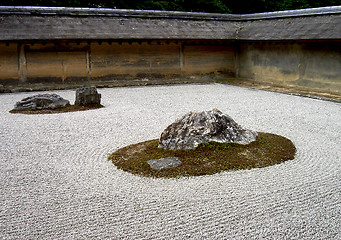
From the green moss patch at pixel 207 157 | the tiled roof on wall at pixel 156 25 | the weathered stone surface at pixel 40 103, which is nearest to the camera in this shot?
the green moss patch at pixel 207 157

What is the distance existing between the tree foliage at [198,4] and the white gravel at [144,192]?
1339 cm

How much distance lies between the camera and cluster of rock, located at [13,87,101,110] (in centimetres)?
836

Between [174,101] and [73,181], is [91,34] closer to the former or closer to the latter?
[174,101]

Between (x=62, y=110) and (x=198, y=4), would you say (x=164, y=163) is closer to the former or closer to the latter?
(x=62, y=110)

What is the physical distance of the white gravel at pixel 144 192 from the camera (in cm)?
299

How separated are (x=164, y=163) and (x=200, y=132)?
32.6 inches

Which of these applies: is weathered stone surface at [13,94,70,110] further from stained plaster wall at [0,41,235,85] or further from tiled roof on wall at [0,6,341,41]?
stained plaster wall at [0,41,235,85]

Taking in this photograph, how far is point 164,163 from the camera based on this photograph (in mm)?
4508

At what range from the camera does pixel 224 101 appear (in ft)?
31.5

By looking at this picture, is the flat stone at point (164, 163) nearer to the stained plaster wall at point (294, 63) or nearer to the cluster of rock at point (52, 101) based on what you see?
the cluster of rock at point (52, 101)

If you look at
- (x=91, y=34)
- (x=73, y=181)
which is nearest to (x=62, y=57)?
(x=91, y=34)

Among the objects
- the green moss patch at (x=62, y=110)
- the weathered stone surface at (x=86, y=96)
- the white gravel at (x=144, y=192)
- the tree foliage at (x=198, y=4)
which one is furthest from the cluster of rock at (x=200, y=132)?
the tree foliage at (x=198, y=4)

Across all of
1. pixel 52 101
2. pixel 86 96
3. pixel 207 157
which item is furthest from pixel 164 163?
pixel 52 101

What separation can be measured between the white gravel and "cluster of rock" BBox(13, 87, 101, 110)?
159cm
